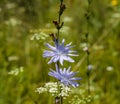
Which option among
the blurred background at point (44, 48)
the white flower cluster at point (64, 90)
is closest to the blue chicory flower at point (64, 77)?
the white flower cluster at point (64, 90)

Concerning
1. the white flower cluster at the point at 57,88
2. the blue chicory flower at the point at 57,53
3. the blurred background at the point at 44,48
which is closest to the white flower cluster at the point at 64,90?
the white flower cluster at the point at 57,88

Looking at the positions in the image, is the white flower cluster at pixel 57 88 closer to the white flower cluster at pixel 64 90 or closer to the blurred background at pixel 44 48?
the white flower cluster at pixel 64 90

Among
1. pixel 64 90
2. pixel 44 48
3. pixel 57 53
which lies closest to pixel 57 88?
pixel 64 90

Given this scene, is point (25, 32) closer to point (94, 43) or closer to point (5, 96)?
point (94, 43)

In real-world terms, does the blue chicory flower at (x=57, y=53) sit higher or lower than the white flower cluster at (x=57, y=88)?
higher

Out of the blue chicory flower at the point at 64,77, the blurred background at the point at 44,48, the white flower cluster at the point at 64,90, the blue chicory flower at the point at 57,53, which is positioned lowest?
the white flower cluster at the point at 64,90

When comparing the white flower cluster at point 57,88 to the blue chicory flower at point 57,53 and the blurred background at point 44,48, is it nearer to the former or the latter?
the blue chicory flower at point 57,53

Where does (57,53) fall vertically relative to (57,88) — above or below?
above

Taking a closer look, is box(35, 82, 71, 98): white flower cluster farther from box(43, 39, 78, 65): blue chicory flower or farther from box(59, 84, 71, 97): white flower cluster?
box(43, 39, 78, 65): blue chicory flower

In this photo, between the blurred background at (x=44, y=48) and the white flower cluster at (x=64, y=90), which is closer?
the white flower cluster at (x=64, y=90)

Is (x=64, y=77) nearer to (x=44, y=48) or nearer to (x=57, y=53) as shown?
(x=57, y=53)
